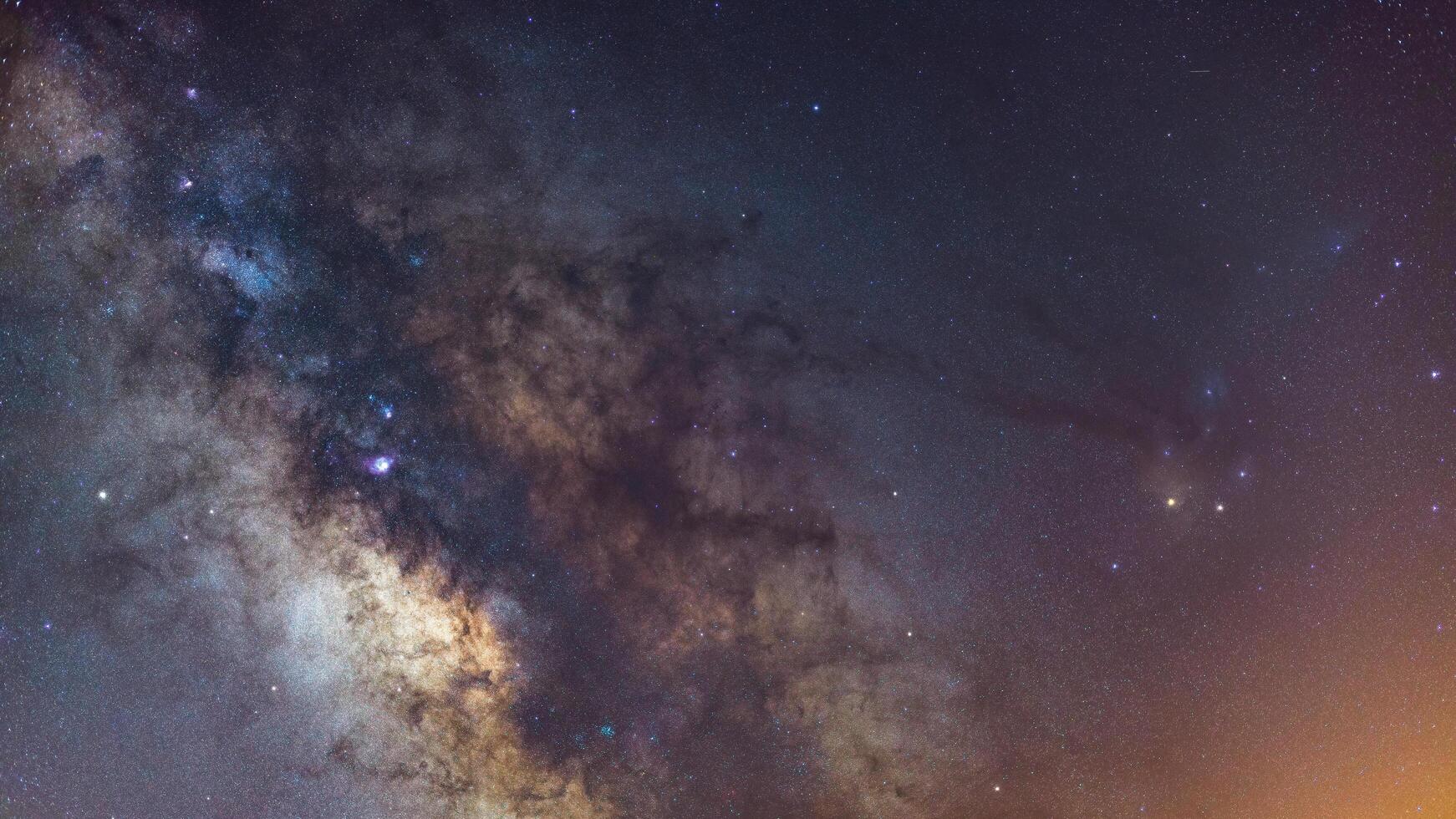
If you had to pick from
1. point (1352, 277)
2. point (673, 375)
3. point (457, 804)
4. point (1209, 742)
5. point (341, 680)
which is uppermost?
point (1352, 277)

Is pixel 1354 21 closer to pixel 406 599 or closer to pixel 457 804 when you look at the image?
pixel 406 599

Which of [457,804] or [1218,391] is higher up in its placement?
[1218,391]

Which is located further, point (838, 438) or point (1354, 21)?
point (838, 438)

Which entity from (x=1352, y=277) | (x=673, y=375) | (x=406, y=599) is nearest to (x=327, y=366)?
(x=406, y=599)

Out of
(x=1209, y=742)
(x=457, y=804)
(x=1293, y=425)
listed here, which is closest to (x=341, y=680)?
(x=457, y=804)

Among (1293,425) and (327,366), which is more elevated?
(1293,425)

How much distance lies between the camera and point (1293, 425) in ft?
18.8

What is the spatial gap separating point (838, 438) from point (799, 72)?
116 inches

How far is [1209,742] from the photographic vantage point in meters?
6.22

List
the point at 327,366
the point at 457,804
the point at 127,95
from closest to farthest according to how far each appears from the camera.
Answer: the point at 127,95 → the point at 327,366 → the point at 457,804

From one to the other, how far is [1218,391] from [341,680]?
769 centimetres

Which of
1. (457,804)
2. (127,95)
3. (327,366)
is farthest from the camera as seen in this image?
(457,804)

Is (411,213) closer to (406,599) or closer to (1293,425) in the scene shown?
(406,599)

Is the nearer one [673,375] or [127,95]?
[127,95]
